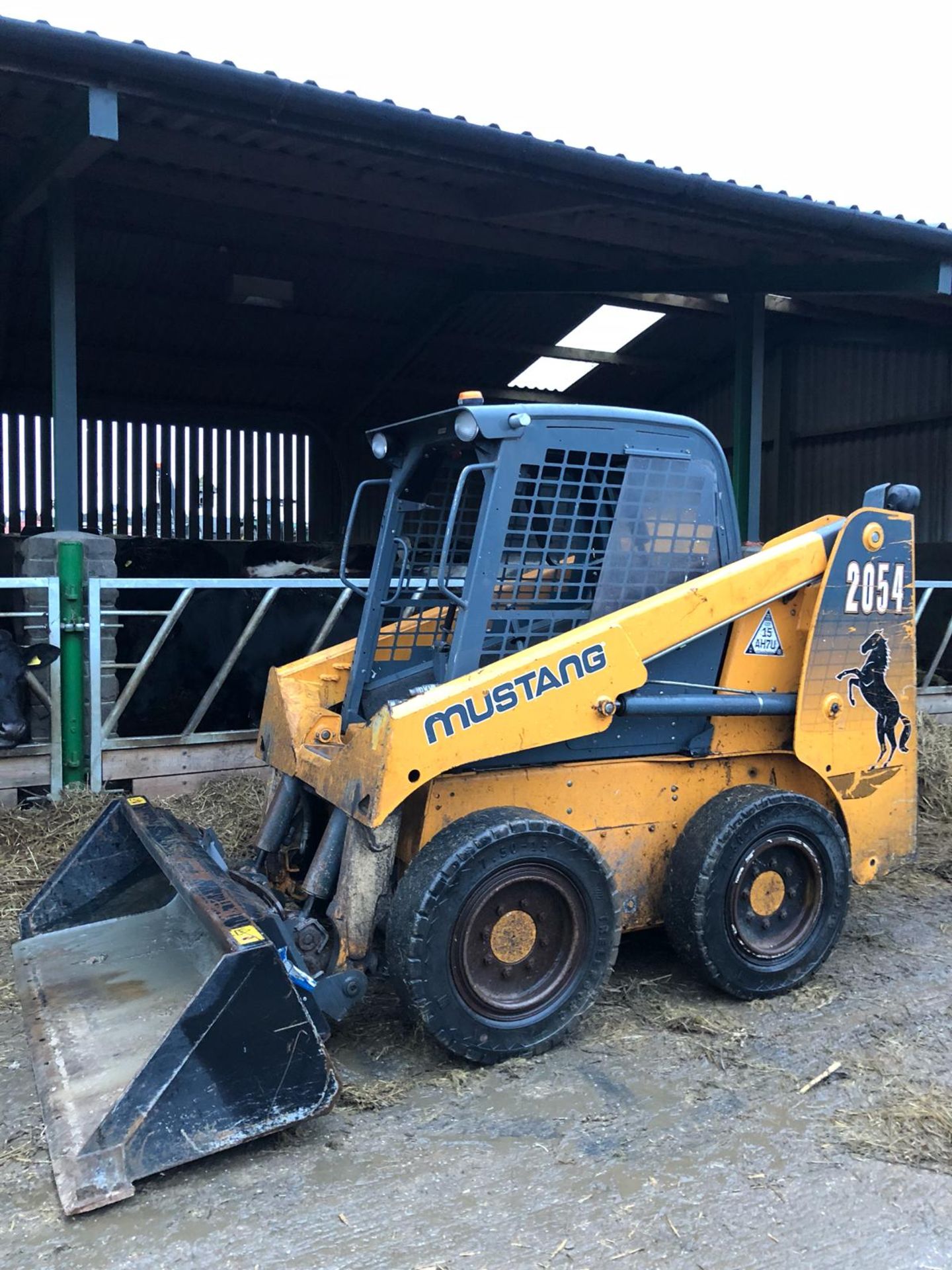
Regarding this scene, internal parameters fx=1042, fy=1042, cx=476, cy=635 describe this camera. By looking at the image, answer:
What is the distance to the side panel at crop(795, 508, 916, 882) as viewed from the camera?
418cm

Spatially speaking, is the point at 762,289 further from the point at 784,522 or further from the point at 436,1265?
the point at 436,1265

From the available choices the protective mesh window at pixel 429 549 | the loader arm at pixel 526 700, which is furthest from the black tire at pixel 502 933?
the protective mesh window at pixel 429 549

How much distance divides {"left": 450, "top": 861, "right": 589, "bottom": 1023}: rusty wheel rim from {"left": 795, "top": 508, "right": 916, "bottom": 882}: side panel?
A: 124cm

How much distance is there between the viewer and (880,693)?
14.3ft

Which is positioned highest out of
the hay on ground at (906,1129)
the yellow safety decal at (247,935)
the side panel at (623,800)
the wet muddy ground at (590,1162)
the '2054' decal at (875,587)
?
the '2054' decal at (875,587)

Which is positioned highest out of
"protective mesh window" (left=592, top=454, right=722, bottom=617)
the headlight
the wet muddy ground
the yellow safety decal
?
the headlight

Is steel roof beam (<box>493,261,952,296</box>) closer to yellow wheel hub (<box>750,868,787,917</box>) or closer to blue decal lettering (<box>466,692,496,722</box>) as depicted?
yellow wheel hub (<box>750,868,787,917</box>)

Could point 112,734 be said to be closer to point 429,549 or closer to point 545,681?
point 429,549

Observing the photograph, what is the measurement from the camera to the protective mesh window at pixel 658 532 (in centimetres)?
397

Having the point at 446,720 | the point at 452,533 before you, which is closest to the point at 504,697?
the point at 446,720

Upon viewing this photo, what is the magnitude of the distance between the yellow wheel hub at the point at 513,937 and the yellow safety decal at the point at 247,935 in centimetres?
84

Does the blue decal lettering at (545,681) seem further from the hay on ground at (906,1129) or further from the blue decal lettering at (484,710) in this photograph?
the hay on ground at (906,1129)

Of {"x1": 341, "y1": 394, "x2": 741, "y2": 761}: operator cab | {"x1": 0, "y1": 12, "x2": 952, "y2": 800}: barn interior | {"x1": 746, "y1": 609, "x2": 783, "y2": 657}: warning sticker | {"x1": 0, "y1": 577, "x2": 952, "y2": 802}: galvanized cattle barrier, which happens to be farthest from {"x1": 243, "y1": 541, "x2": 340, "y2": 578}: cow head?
{"x1": 746, "y1": 609, "x2": 783, "y2": 657}: warning sticker

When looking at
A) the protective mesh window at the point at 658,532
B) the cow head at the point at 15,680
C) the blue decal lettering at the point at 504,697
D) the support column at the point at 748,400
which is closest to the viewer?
the blue decal lettering at the point at 504,697
